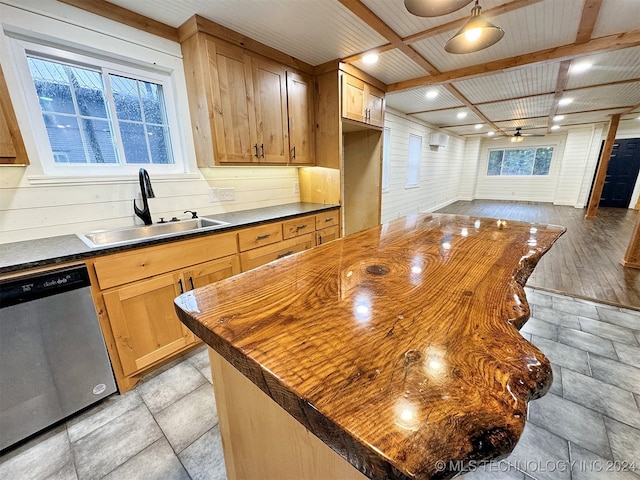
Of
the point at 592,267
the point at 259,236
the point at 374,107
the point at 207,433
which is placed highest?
the point at 374,107

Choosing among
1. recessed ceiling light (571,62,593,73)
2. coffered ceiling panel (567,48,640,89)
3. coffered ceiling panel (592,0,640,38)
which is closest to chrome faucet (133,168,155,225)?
coffered ceiling panel (592,0,640,38)

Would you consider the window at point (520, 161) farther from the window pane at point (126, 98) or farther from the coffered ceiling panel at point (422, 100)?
the window pane at point (126, 98)

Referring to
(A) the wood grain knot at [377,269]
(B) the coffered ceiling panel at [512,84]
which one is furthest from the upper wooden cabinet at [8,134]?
(B) the coffered ceiling panel at [512,84]

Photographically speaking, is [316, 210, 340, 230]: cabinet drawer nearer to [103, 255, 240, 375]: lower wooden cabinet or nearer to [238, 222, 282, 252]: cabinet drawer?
[238, 222, 282, 252]: cabinet drawer

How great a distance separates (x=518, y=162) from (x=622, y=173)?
102 inches

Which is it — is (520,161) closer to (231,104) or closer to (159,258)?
(231,104)

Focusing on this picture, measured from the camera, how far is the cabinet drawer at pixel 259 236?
2082 mm

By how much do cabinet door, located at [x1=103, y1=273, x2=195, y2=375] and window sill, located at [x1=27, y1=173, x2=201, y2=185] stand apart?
34.1 inches

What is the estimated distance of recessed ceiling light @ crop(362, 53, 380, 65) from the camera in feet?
8.58

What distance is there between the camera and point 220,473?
3.97 feet

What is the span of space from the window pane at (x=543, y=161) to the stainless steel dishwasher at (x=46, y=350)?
1194 centimetres

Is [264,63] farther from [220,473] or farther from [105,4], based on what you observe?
[220,473]

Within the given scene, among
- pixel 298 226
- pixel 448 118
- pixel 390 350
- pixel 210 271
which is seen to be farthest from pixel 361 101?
pixel 448 118

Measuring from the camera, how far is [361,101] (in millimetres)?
3105
